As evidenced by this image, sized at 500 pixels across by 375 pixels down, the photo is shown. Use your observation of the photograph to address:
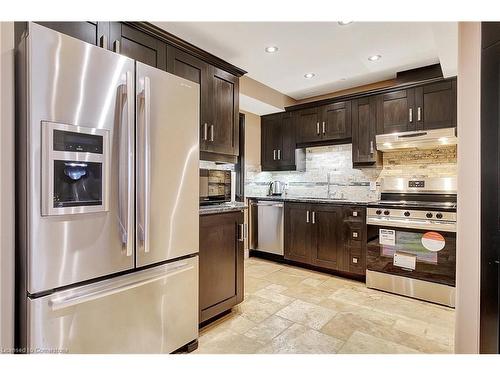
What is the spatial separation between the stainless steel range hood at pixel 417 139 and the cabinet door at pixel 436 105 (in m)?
0.11

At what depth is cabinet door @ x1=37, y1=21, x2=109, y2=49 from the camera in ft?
5.51

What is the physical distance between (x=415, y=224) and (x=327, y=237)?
1.07m

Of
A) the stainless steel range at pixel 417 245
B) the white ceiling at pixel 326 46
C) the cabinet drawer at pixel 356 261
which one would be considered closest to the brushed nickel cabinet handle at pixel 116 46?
the white ceiling at pixel 326 46

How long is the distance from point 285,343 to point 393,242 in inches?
69.2

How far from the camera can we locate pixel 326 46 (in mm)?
2832

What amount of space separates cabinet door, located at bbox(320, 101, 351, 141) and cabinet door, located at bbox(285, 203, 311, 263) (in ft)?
3.70

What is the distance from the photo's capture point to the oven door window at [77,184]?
126 cm

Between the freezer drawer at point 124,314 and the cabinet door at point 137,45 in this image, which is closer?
the freezer drawer at point 124,314

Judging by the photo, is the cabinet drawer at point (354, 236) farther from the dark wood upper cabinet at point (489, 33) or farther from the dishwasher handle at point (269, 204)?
the dark wood upper cabinet at point (489, 33)

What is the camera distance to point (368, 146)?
145 inches

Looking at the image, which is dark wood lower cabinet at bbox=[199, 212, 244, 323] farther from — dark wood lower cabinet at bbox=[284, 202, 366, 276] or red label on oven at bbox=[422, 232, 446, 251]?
red label on oven at bbox=[422, 232, 446, 251]

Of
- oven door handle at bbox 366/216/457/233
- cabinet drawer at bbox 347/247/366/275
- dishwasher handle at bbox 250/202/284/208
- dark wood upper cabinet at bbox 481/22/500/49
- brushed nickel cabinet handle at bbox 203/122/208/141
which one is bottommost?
cabinet drawer at bbox 347/247/366/275

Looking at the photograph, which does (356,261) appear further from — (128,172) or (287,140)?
(128,172)

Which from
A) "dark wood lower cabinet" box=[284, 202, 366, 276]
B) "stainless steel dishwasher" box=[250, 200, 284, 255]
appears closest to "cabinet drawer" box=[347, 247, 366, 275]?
"dark wood lower cabinet" box=[284, 202, 366, 276]
